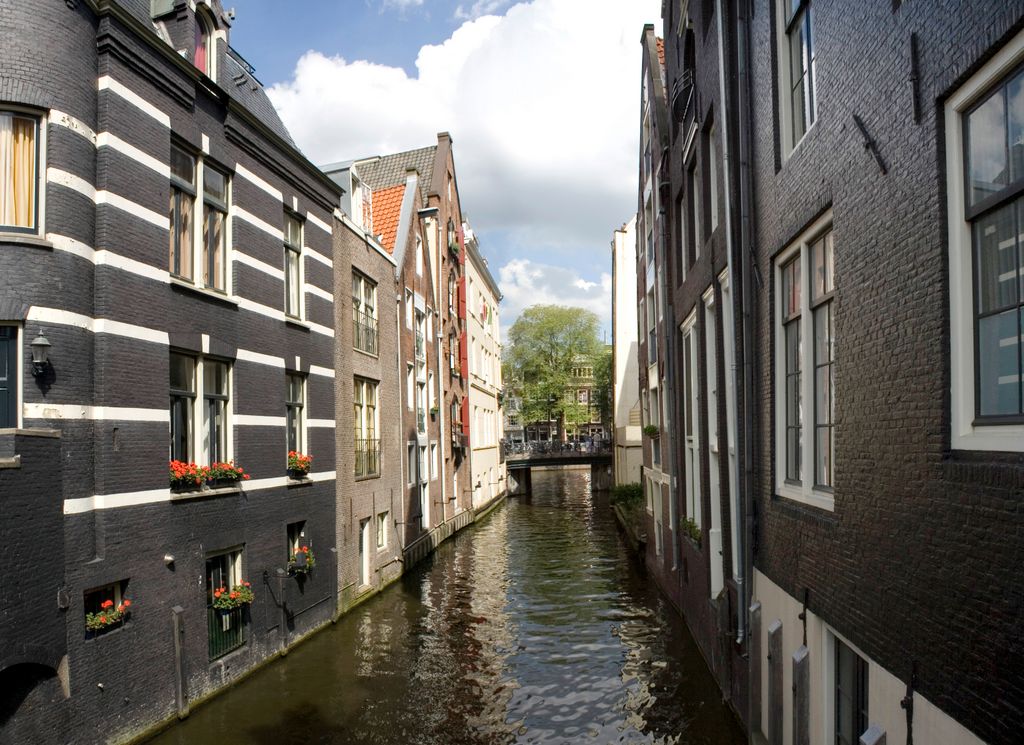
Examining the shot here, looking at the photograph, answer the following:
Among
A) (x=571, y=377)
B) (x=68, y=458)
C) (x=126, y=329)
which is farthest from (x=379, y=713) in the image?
(x=571, y=377)

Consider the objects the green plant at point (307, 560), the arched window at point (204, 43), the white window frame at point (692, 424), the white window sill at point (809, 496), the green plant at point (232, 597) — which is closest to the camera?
the white window sill at point (809, 496)

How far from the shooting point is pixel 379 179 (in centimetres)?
2916

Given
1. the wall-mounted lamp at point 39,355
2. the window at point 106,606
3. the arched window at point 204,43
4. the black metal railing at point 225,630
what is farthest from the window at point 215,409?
the arched window at point 204,43

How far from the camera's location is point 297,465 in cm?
1376

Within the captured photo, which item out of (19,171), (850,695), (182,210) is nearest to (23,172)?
(19,171)

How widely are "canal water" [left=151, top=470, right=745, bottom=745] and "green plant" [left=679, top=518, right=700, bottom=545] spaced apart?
1.87 m

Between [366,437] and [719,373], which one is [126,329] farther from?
[366,437]

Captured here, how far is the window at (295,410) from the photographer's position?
14.1m

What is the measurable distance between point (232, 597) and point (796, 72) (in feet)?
32.1

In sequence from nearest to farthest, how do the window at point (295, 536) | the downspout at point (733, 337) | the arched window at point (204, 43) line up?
the downspout at point (733, 337), the arched window at point (204, 43), the window at point (295, 536)

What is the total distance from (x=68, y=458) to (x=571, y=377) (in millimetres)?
57581

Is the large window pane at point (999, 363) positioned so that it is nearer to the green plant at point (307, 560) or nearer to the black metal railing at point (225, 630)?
the black metal railing at point (225, 630)

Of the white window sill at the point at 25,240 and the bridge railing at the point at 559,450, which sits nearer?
the white window sill at the point at 25,240

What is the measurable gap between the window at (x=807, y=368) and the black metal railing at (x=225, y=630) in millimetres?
7844
